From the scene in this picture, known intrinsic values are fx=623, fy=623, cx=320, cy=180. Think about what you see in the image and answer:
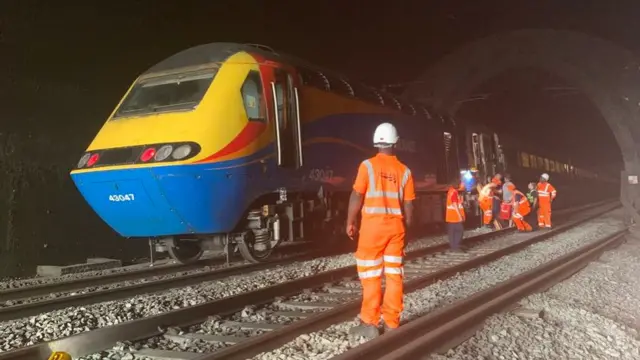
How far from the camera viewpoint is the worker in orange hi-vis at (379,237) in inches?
202

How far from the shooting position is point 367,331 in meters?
5.07

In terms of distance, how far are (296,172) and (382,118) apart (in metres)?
3.84

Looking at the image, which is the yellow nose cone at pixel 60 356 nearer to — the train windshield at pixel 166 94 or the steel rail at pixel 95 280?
the steel rail at pixel 95 280

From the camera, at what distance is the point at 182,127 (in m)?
8.35

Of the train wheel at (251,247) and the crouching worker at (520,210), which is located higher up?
the train wheel at (251,247)

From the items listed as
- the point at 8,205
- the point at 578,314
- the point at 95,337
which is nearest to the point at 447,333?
the point at 578,314

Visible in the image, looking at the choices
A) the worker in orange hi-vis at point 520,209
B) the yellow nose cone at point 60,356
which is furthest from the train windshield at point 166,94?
the worker in orange hi-vis at point 520,209

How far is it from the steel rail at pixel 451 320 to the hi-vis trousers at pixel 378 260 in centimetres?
29

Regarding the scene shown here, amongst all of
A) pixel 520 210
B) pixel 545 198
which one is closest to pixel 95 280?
pixel 520 210

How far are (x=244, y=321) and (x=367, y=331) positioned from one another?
4.85 ft

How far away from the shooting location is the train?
8305mm

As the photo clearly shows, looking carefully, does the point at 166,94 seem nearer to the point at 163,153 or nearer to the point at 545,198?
the point at 163,153

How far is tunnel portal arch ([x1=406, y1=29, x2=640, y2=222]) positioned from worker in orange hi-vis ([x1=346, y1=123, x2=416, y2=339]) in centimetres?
2149

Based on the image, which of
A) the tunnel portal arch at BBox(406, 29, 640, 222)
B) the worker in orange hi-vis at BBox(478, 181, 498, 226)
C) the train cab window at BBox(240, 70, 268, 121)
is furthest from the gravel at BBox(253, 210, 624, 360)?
the tunnel portal arch at BBox(406, 29, 640, 222)
